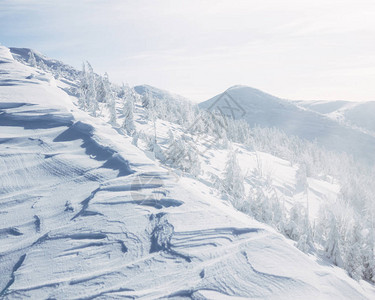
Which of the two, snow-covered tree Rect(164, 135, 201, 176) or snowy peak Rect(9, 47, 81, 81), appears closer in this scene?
snow-covered tree Rect(164, 135, 201, 176)

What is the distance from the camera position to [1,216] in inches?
296

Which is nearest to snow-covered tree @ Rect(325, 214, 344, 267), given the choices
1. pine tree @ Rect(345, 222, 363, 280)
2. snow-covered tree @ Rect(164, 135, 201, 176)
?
pine tree @ Rect(345, 222, 363, 280)

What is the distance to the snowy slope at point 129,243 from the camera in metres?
5.26

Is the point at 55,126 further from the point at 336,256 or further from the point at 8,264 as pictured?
the point at 336,256

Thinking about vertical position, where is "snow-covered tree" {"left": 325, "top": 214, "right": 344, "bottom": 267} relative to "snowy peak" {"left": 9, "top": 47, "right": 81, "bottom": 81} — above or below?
below

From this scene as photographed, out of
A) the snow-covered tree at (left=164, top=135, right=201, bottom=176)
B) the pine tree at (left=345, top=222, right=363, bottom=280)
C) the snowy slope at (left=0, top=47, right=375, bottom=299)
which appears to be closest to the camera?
the snowy slope at (left=0, top=47, right=375, bottom=299)

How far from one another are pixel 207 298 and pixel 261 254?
2.33 metres

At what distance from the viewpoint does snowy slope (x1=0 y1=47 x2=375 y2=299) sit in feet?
17.3

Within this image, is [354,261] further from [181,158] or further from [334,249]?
[181,158]

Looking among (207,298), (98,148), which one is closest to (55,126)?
(98,148)

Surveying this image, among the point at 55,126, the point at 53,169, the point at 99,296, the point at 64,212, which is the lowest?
the point at 99,296

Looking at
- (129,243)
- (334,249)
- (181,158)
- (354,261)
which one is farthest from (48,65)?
(354,261)

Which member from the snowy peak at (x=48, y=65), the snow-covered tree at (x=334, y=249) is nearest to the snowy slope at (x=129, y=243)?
the snow-covered tree at (x=334, y=249)

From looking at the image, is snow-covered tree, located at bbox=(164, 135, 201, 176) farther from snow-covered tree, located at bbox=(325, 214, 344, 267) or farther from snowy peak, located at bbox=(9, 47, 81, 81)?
snowy peak, located at bbox=(9, 47, 81, 81)
